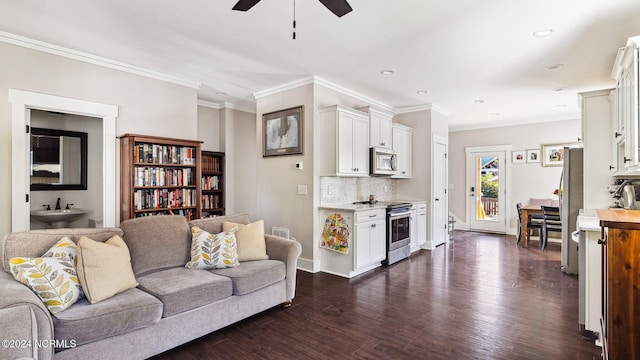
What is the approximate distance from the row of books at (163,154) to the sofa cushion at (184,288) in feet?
5.92

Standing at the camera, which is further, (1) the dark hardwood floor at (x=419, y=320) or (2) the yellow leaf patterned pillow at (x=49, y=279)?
(1) the dark hardwood floor at (x=419, y=320)

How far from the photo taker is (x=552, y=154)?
7.09 m

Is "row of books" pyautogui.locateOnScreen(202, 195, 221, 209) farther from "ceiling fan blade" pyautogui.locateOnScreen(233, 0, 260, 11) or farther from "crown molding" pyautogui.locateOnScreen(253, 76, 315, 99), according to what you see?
"ceiling fan blade" pyautogui.locateOnScreen(233, 0, 260, 11)

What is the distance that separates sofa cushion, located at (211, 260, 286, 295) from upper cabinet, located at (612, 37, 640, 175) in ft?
9.42

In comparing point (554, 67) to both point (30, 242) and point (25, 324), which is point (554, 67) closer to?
point (25, 324)

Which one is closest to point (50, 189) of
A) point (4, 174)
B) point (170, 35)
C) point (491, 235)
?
point (4, 174)

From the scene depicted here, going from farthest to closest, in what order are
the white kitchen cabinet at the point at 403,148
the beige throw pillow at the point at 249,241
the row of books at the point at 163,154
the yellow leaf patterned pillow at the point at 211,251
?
the white kitchen cabinet at the point at 403,148 < the row of books at the point at 163,154 < the beige throw pillow at the point at 249,241 < the yellow leaf patterned pillow at the point at 211,251

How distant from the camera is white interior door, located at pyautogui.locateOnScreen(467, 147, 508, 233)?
25.0ft

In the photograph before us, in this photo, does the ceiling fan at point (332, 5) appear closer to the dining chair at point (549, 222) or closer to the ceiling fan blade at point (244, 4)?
the ceiling fan blade at point (244, 4)

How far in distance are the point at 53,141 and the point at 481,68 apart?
5.88 metres

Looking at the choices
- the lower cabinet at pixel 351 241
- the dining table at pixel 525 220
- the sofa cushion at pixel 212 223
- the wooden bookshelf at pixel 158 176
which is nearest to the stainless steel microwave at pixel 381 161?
the lower cabinet at pixel 351 241

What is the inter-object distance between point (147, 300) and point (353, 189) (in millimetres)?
3511

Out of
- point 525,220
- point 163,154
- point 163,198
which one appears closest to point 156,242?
point 163,198

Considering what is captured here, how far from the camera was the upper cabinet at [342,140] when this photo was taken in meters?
4.35
